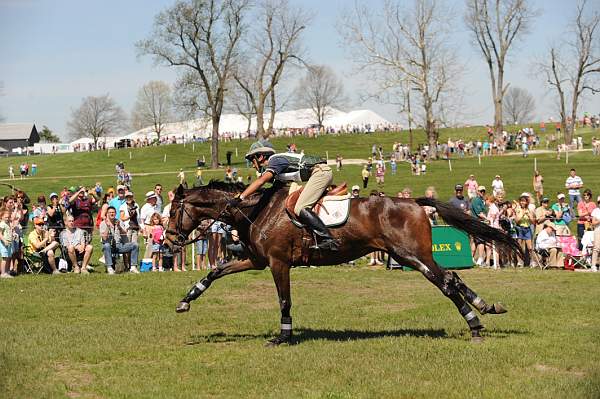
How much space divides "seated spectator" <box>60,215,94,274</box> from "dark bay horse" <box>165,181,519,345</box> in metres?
9.24

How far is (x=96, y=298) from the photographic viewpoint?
16.3 m

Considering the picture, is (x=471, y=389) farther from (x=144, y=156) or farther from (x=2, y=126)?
(x=2, y=126)

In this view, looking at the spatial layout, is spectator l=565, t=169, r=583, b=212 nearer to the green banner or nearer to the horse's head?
the green banner

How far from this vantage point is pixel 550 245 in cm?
2248

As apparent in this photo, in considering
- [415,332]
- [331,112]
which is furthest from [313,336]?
[331,112]

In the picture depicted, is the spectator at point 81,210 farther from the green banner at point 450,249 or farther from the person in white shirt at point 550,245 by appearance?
the person in white shirt at point 550,245

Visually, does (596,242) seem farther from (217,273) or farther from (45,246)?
(45,246)

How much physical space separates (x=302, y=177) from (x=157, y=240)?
1043 cm

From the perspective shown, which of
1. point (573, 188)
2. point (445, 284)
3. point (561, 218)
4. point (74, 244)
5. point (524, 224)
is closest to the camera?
point (445, 284)

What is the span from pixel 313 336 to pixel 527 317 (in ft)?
12.4

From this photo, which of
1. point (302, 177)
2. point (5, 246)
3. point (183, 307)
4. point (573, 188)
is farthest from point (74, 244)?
point (573, 188)

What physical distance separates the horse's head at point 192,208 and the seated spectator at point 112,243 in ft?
30.1

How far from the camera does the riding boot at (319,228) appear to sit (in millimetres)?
11398

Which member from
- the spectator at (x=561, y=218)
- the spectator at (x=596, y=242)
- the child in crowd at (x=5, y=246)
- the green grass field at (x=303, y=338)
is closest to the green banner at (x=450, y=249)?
the green grass field at (x=303, y=338)
